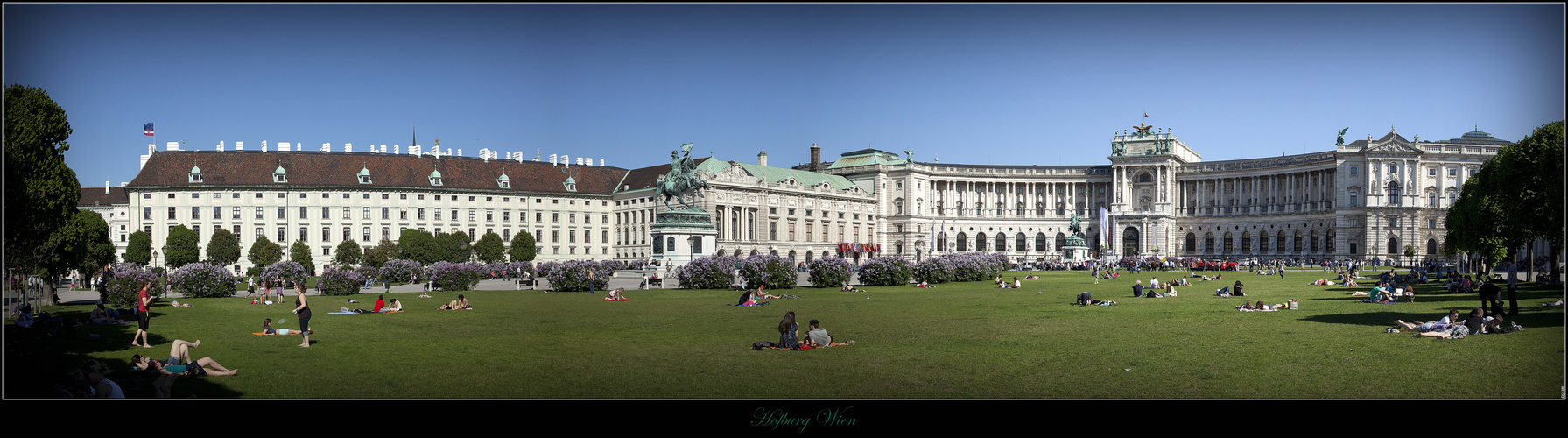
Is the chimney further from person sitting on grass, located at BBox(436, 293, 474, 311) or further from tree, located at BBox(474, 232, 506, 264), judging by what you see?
person sitting on grass, located at BBox(436, 293, 474, 311)

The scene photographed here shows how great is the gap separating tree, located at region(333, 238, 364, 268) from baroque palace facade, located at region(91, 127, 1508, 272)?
7.70 m

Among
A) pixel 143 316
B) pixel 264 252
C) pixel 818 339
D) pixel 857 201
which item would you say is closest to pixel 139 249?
pixel 264 252

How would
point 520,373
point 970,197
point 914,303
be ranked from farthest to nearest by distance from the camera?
point 970,197
point 914,303
point 520,373

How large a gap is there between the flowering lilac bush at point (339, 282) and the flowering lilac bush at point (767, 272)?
14.6 metres

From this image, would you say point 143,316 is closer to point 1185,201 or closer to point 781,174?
point 781,174

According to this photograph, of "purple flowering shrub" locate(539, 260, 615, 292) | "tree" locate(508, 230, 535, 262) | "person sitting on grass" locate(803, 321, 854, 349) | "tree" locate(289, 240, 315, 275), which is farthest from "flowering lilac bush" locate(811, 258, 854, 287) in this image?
"tree" locate(289, 240, 315, 275)

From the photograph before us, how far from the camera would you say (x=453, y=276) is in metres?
39.2

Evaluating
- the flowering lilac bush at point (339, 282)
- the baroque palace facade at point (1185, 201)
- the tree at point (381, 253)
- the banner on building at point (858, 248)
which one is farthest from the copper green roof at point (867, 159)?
the flowering lilac bush at point (339, 282)

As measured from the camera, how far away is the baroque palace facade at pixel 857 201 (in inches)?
3250

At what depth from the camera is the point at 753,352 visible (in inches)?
611

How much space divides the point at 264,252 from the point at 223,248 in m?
2.73
